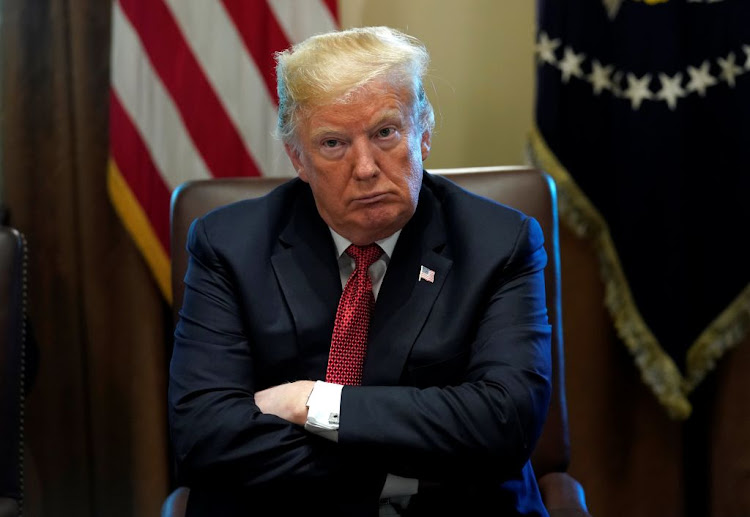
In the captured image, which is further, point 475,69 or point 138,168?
point 475,69

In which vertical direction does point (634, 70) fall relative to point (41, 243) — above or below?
above

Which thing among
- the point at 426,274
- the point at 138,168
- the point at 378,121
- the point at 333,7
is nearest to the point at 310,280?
the point at 426,274

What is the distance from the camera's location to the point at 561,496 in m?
1.82

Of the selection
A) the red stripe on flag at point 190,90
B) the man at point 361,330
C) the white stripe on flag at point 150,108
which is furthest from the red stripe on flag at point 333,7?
the man at point 361,330

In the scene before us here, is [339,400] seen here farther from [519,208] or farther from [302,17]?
[302,17]

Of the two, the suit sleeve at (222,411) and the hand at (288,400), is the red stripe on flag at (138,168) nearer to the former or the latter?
the suit sleeve at (222,411)

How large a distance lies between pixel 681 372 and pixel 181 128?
1.66m

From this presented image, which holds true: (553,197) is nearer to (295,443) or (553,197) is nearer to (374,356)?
(374,356)

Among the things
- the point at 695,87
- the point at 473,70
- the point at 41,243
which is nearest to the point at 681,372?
the point at 695,87

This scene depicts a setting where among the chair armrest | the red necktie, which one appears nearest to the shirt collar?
the red necktie

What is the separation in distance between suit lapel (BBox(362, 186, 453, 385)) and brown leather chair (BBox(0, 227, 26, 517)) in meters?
0.78

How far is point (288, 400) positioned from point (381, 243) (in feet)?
1.32

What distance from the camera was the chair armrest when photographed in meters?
1.74

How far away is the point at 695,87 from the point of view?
241 centimetres
